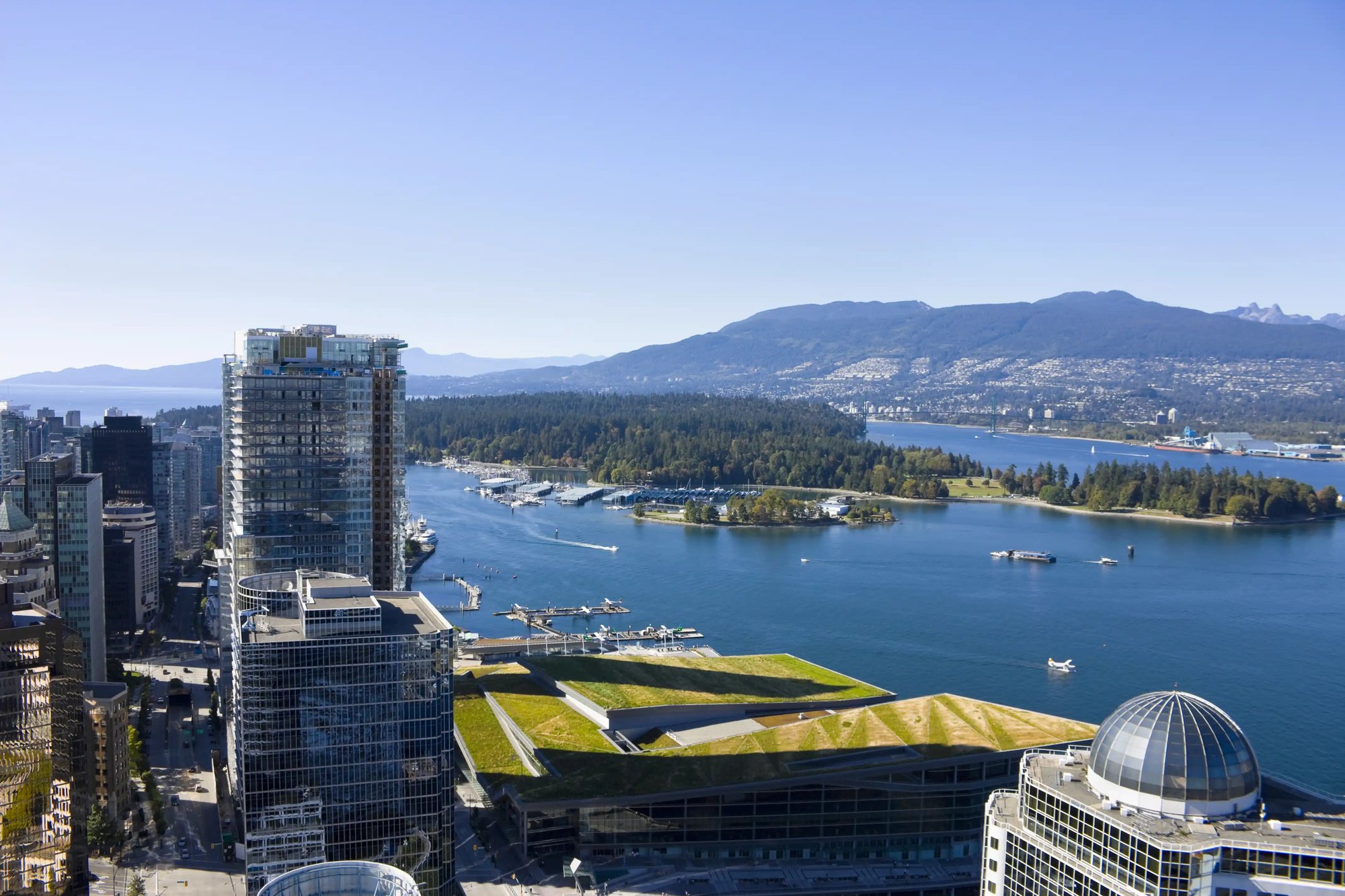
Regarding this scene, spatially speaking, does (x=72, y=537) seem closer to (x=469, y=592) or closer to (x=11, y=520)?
(x=11, y=520)

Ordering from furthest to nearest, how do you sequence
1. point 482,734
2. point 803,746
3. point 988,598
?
point 988,598
point 482,734
point 803,746

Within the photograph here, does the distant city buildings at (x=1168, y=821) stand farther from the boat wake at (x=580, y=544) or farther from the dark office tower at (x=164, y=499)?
the boat wake at (x=580, y=544)

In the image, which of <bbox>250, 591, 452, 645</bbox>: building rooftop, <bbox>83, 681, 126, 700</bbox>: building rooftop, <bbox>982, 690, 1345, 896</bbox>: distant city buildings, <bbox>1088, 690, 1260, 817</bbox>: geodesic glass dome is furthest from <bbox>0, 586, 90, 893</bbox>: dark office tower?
<bbox>1088, 690, 1260, 817</bbox>: geodesic glass dome

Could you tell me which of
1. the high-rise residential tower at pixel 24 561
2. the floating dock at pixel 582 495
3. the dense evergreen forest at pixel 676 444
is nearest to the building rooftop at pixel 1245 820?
the high-rise residential tower at pixel 24 561

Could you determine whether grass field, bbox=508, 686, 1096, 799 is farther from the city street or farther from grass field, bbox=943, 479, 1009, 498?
grass field, bbox=943, 479, 1009, 498

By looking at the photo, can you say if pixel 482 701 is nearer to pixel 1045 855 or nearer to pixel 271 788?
pixel 271 788

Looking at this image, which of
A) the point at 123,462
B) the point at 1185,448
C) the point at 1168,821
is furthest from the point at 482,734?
the point at 1185,448
